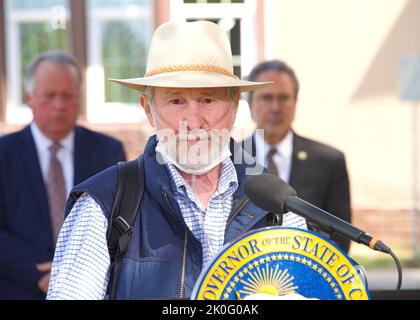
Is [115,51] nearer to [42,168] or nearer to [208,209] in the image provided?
[42,168]

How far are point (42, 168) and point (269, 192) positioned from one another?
109 inches

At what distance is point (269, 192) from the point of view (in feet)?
6.93

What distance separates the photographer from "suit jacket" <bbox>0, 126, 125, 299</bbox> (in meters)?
4.42

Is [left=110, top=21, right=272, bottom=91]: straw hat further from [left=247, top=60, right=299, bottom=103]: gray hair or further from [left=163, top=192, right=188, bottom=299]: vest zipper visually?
[left=247, top=60, right=299, bottom=103]: gray hair

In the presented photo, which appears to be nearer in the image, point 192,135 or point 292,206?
point 292,206

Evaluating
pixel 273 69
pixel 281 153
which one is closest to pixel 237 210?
pixel 281 153

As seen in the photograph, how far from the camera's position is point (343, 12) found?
10.9 meters

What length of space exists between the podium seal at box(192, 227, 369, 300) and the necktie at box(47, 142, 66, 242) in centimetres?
280

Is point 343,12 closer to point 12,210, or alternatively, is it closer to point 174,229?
point 12,210

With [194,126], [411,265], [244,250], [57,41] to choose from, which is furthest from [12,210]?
[57,41]

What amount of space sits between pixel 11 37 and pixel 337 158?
7.41 metres

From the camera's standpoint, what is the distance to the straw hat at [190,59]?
2570mm

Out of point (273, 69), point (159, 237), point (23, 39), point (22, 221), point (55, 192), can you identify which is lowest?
point (22, 221)
